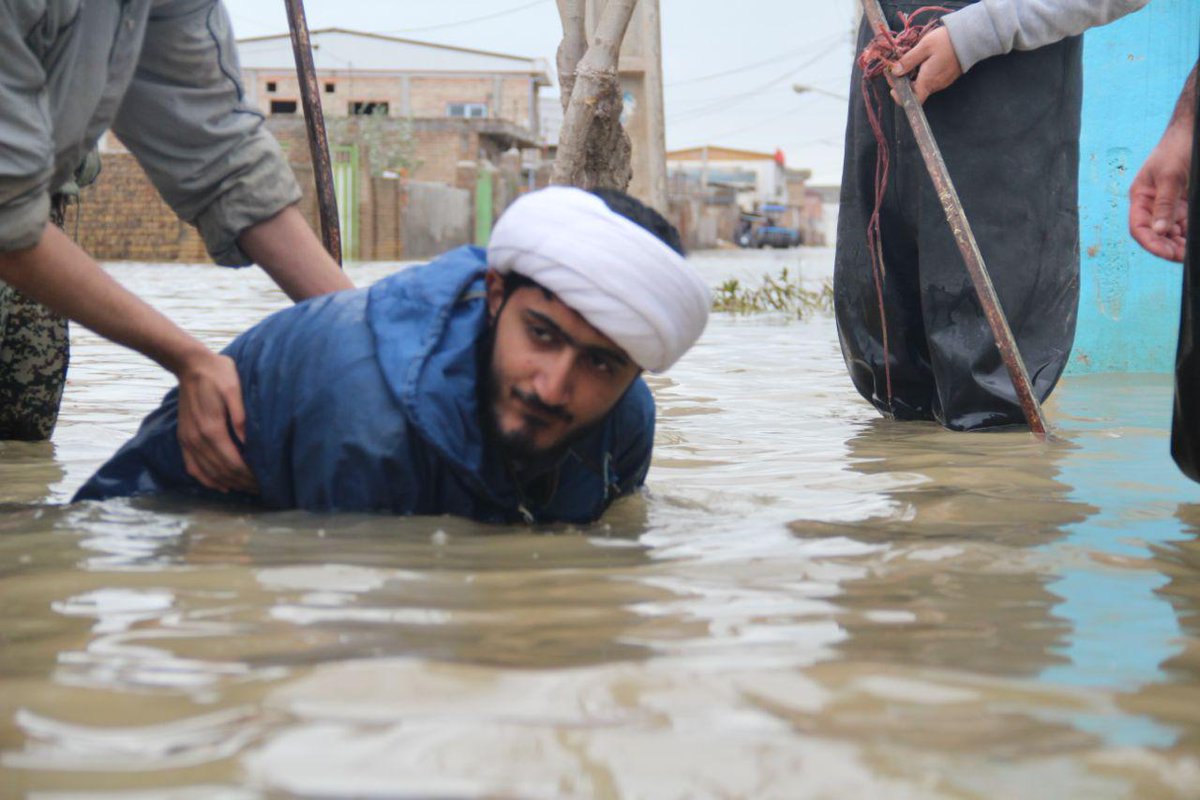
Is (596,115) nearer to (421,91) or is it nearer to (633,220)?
(633,220)

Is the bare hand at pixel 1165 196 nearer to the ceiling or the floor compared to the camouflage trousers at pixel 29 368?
nearer to the ceiling

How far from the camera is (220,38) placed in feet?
10.5

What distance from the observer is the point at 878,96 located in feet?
14.4

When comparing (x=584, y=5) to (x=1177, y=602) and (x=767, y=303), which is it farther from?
(x=1177, y=602)

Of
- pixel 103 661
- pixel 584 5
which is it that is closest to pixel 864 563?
pixel 103 661

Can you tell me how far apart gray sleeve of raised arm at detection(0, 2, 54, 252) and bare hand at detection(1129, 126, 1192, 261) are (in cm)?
190

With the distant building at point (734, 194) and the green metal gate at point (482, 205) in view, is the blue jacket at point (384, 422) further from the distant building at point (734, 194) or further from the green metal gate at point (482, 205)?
the distant building at point (734, 194)

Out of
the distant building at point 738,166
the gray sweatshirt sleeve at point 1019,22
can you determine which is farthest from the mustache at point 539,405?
the distant building at point 738,166

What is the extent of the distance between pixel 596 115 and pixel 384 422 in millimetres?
3773

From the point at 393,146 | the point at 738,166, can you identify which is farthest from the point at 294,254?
the point at 738,166

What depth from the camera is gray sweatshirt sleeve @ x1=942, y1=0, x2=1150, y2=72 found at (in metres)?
3.94

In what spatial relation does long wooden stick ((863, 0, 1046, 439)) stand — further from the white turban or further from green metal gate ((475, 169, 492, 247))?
green metal gate ((475, 169, 492, 247))

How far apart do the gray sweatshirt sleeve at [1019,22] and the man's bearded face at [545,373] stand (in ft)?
6.18

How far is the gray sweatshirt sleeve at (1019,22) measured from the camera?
3943mm
